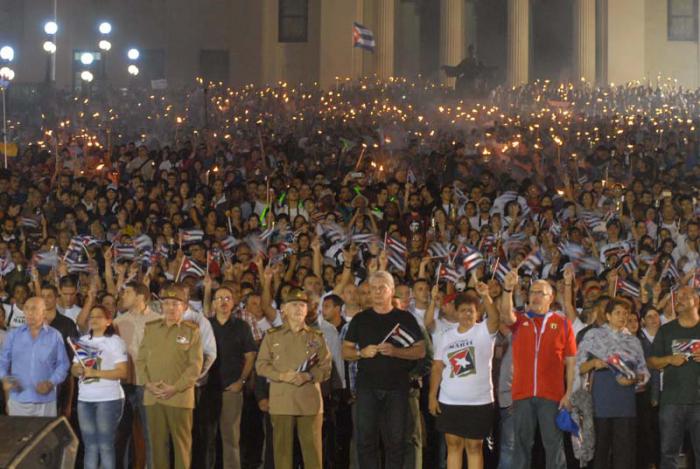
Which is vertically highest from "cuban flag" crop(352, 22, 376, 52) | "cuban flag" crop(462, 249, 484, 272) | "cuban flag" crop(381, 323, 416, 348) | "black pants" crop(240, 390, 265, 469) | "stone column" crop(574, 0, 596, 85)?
"stone column" crop(574, 0, 596, 85)

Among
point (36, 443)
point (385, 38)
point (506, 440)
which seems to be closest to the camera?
point (36, 443)

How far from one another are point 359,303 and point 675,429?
321 cm

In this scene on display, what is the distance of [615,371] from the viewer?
40.2ft

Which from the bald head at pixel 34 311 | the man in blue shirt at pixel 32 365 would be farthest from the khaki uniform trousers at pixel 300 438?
the bald head at pixel 34 311

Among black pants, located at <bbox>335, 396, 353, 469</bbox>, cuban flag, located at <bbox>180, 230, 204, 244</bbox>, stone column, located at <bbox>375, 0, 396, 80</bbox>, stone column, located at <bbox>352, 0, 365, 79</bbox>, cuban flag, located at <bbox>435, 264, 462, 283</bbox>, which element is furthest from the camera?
stone column, located at <bbox>375, 0, 396, 80</bbox>

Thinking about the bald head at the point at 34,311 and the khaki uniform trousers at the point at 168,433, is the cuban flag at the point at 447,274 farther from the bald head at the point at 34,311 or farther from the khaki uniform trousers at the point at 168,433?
the bald head at the point at 34,311

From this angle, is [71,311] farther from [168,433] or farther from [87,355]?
[168,433]

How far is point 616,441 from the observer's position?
1239 cm

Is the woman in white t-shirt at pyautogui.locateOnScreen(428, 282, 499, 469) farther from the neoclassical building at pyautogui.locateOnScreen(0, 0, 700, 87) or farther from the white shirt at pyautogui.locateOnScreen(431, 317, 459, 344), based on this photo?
the neoclassical building at pyautogui.locateOnScreen(0, 0, 700, 87)

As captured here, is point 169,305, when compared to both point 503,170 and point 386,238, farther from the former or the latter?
point 503,170

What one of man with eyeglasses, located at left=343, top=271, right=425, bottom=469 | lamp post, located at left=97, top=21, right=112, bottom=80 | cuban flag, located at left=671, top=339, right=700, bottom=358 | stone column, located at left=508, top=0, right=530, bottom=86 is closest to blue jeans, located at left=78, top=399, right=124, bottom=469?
man with eyeglasses, located at left=343, top=271, right=425, bottom=469

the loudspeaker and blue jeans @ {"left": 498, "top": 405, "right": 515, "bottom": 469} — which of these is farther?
blue jeans @ {"left": 498, "top": 405, "right": 515, "bottom": 469}

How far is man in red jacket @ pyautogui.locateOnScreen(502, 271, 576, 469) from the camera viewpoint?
12328 millimetres

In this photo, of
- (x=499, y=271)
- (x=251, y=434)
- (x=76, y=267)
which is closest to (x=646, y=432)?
(x=499, y=271)
